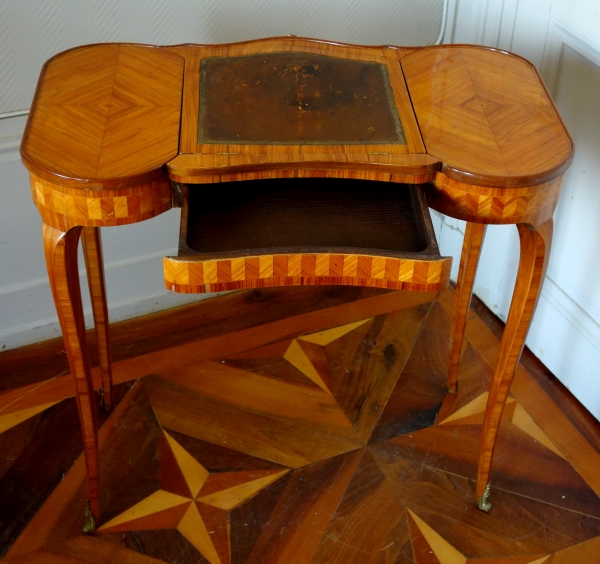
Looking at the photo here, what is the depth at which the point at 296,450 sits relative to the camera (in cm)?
112

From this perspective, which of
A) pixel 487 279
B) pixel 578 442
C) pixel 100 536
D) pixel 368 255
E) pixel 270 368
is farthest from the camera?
pixel 487 279

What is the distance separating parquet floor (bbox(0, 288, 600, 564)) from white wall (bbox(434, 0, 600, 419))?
7cm

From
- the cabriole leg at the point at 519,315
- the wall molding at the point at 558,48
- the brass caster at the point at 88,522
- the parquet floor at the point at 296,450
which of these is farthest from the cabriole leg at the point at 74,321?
the wall molding at the point at 558,48

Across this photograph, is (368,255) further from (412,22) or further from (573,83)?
(412,22)

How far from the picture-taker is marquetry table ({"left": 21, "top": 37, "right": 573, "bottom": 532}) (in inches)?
28.6

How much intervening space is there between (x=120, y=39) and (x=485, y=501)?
0.87 meters

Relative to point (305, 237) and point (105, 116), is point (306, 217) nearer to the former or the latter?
point (305, 237)

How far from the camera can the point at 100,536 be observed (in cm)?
100

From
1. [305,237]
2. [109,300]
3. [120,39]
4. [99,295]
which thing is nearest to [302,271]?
[305,237]

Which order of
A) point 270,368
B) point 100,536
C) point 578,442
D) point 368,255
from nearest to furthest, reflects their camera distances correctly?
point 368,255 < point 100,536 < point 578,442 < point 270,368

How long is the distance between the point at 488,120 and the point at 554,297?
1.66 ft

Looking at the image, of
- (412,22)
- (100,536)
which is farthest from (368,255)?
(412,22)

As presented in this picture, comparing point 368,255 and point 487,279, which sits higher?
point 368,255

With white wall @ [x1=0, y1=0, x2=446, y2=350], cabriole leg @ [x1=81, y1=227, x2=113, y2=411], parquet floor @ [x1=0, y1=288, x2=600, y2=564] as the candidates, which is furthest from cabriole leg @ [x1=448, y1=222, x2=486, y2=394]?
cabriole leg @ [x1=81, y1=227, x2=113, y2=411]
